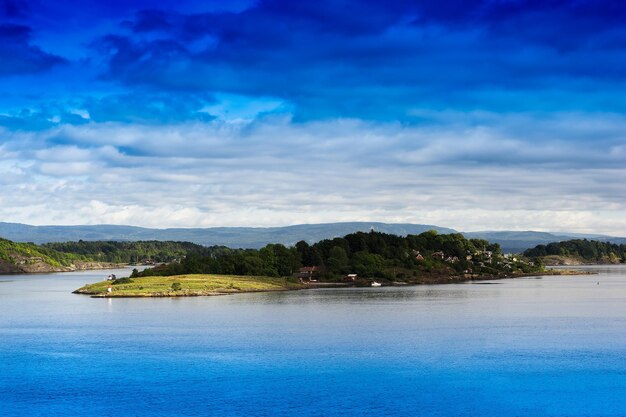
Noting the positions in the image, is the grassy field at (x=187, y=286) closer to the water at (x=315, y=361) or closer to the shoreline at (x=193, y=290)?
the shoreline at (x=193, y=290)

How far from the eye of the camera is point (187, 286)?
170 m

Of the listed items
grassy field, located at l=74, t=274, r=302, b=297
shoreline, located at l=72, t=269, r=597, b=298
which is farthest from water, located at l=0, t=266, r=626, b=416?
grassy field, located at l=74, t=274, r=302, b=297

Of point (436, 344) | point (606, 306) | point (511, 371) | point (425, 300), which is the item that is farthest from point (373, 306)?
point (511, 371)

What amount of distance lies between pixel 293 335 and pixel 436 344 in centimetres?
1902

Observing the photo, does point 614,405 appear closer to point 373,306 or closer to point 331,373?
point 331,373

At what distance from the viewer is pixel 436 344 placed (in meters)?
83.5

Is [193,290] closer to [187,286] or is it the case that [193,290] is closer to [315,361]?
[187,286]

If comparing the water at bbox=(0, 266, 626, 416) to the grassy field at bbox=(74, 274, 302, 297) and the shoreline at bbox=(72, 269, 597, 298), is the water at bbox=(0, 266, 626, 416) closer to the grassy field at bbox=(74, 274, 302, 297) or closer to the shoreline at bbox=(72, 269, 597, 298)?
the shoreline at bbox=(72, 269, 597, 298)

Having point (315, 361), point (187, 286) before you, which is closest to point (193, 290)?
point (187, 286)

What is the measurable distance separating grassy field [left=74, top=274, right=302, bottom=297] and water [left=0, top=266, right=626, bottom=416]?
1293 inches

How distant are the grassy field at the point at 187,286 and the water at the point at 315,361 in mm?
32835

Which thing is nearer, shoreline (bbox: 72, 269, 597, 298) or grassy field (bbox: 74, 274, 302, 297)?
shoreline (bbox: 72, 269, 597, 298)

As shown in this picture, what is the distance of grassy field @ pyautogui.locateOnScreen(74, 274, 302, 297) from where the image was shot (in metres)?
164

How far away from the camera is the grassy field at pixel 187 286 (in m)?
164
